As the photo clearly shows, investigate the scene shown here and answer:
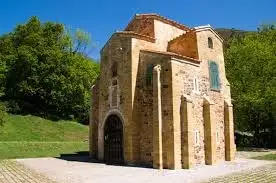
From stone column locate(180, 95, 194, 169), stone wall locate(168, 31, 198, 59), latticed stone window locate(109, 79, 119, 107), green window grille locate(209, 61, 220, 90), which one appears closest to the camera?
stone column locate(180, 95, 194, 169)

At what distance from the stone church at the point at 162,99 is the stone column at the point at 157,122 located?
0.17ft

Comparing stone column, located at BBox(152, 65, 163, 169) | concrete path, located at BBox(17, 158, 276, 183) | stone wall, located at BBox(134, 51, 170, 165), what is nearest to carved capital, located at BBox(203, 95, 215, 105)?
stone wall, located at BBox(134, 51, 170, 165)

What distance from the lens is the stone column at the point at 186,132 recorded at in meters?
18.3

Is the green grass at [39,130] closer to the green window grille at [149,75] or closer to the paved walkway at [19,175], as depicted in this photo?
the paved walkway at [19,175]

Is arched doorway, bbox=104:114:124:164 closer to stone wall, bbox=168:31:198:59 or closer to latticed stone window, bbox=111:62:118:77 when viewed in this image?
latticed stone window, bbox=111:62:118:77

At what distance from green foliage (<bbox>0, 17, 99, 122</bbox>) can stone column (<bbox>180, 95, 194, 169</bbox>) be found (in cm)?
2761

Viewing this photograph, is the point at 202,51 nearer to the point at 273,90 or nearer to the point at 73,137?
the point at 273,90

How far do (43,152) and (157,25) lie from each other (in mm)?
13803

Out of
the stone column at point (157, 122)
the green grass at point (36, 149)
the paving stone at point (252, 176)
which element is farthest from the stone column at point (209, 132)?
the green grass at point (36, 149)

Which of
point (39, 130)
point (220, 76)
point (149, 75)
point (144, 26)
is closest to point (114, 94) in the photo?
point (149, 75)

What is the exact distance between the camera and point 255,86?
31906mm

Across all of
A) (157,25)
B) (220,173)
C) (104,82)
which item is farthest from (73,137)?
(220,173)

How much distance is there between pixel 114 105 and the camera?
21484mm

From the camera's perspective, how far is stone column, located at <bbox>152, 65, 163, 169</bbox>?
18234mm
